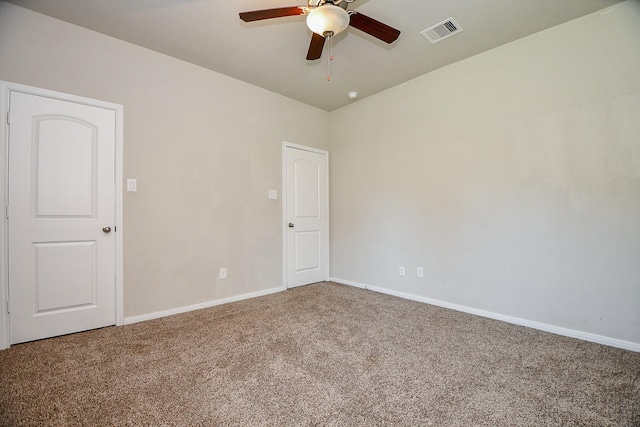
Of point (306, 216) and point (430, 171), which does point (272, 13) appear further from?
point (306, 216)

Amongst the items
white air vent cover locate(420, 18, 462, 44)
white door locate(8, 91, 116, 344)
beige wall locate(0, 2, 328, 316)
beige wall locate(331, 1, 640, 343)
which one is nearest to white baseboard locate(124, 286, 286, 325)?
beige wall locate(0, 2, 328, 316)

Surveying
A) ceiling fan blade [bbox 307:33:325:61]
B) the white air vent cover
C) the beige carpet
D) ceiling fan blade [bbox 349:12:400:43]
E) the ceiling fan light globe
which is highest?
the white air vent cover

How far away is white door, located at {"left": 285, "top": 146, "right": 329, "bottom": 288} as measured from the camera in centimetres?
400

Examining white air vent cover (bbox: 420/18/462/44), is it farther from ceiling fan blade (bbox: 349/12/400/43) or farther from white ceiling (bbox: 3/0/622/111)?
ceiling fan blade (bbox: 349/12/400/43)

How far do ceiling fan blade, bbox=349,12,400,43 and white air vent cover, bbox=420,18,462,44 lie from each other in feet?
2.41

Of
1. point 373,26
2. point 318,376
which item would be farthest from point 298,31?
point 318,376

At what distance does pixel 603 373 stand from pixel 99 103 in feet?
14.8

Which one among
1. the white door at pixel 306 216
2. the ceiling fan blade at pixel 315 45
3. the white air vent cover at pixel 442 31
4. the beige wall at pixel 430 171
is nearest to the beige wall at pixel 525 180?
the beige wall at pixel 430 171

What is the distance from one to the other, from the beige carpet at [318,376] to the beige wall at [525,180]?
0.48 m

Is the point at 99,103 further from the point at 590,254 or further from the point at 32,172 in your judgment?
the point at 590,254

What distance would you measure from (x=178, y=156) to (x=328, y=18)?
2113mm

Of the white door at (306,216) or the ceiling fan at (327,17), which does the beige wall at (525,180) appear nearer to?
the white door at (306,216)

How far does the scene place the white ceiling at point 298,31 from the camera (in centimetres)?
223

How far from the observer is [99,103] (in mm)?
2592
